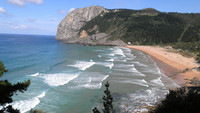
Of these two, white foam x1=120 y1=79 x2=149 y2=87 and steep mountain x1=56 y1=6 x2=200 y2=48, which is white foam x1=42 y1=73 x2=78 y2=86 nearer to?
white foam x1=120 y1=79 x2=149 y2=87

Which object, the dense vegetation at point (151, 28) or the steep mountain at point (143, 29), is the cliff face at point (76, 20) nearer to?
the steep mountain at point (143, 29)

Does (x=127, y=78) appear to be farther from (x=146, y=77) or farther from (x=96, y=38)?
(x=96, y=38)

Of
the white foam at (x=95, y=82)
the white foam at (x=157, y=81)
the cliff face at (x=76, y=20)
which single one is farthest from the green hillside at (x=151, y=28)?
the white foam at (x=95, y=82)

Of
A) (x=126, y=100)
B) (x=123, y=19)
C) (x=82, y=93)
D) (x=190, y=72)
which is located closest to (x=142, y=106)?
(x=126, y=100)

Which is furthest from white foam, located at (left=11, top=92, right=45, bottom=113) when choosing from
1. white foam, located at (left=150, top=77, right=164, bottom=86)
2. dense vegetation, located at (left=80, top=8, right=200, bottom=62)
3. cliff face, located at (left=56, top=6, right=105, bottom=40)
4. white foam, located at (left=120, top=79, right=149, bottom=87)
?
cliff face, located at (left=56, top=6, right=105, bottom=40)

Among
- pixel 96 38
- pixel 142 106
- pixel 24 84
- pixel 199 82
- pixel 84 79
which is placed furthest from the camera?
pixel 96 38

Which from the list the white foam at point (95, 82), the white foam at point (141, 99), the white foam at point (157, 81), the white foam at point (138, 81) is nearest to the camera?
the white foam at point (141, 99)

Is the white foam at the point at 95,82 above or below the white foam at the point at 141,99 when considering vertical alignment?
above
